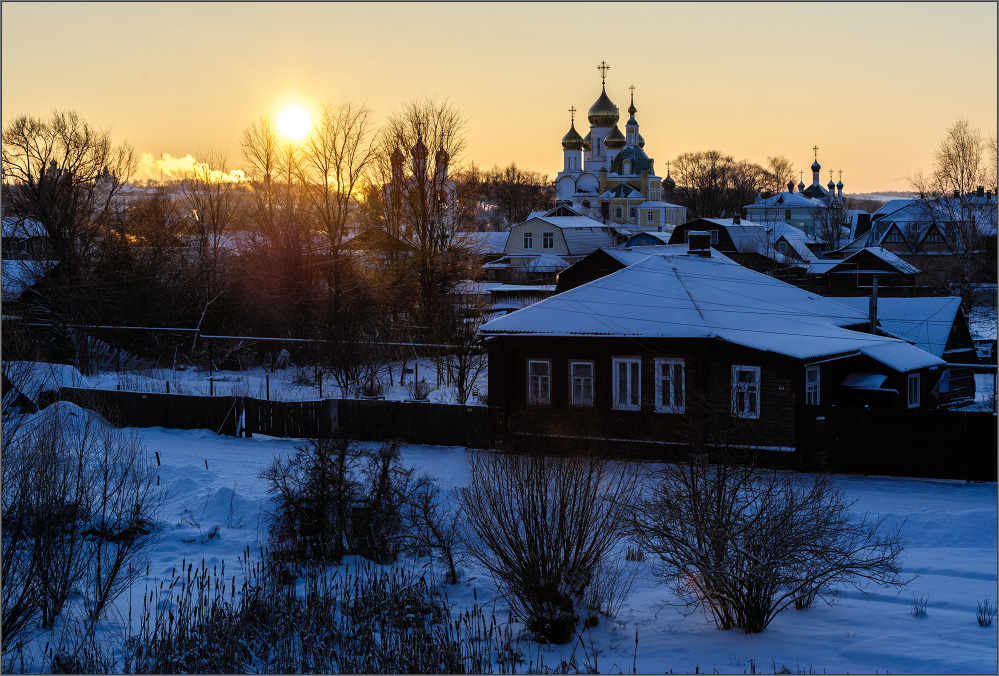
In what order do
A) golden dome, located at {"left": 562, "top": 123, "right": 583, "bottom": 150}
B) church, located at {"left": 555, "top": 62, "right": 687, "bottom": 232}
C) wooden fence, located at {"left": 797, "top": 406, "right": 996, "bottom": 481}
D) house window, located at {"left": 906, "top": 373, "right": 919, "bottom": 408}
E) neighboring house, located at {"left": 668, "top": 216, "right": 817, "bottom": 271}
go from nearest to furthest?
1. wooden fence, located at {"left": 797, "top": 406, "right": 996, "bottom": 481}
2. house window, located at {"left": 906, "top": 373, "right": 919, "bottom": 408}
3. neighboring house, located at {"left": 668, "top": 216, "right": 817, "bottom": 271}
4. church, located at {"left": 555, "top": 62, "right": 687, "bottom": 232}
5. golden dome, located at {"left": 562, "top": 123, "right": 583, "bottom": 150}

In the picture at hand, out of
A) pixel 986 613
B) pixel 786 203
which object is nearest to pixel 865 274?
pixel 986 613

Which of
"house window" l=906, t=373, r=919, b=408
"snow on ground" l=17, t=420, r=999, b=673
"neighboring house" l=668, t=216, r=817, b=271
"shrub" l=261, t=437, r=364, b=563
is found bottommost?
"snow on ground" l=17, t=420, r=999, b=673

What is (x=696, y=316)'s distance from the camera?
1914 cm

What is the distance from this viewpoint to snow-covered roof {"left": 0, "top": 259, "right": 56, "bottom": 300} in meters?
36.2

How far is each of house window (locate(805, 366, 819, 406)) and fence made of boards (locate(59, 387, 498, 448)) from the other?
6.62 m

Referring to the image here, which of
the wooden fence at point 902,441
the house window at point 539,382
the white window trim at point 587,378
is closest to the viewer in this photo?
the wooden fence at point 902,441

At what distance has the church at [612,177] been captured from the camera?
90438 millimetres

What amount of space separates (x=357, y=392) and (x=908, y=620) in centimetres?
1914

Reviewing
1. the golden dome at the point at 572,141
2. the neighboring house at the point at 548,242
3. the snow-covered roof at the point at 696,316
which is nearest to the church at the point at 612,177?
the golden dome at the point at 572,141

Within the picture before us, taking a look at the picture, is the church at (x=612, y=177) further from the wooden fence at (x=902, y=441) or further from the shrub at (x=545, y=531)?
the shrub at (x=545, y=531)

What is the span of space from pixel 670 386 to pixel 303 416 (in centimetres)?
900

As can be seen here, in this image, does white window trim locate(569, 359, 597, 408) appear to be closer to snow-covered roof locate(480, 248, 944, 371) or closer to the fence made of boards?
snow-covered roof locate(480, 248, 944, 371)

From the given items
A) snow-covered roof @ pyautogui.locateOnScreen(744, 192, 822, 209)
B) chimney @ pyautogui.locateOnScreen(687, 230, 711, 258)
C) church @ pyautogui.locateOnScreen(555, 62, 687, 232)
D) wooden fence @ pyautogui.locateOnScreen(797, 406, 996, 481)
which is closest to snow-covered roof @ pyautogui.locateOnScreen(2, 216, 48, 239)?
chimney @ pyautogui.locateOnScreen(687, 230, 711, 258)

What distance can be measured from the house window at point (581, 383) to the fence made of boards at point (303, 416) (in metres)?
1.86
